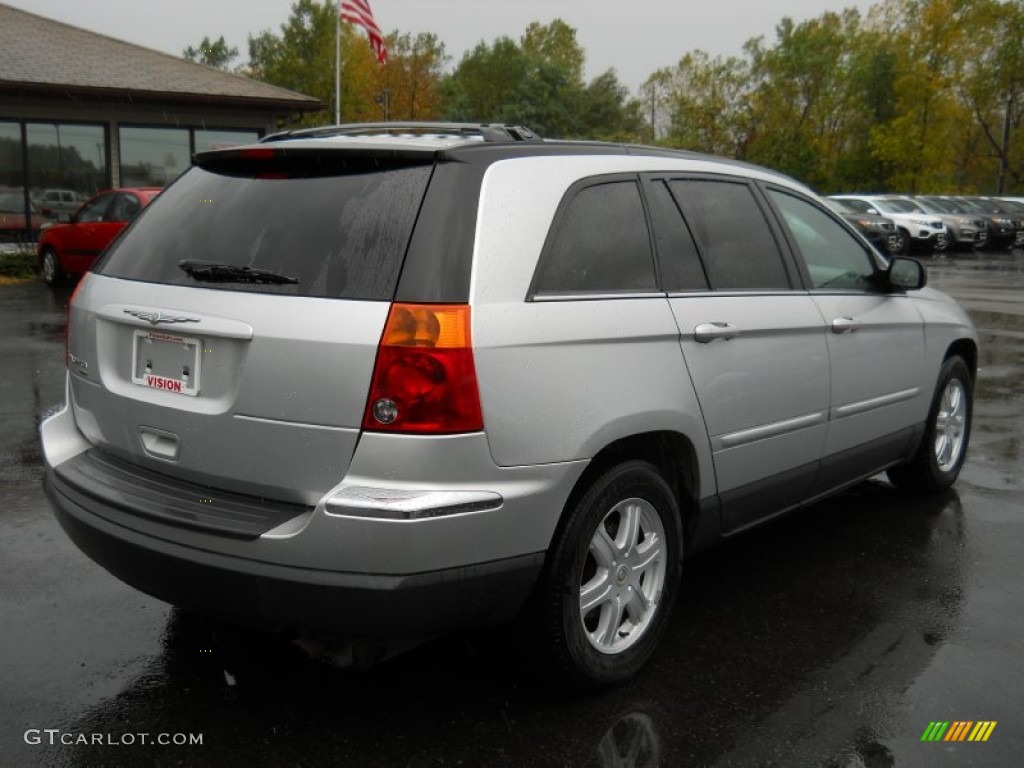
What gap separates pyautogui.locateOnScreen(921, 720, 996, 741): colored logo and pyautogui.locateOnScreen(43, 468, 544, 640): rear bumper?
130 centimetres

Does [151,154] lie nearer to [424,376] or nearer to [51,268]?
[51,268]

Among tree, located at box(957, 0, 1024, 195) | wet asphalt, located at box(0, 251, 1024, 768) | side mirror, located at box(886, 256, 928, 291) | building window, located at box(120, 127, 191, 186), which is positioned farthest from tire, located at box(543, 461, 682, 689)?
tree, located at box(957, 0, 1024, 195)

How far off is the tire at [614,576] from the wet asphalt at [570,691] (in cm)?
11

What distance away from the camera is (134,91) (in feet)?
68.3

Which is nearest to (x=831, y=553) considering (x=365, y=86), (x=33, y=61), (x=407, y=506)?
(x=407, y=506)

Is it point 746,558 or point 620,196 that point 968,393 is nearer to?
point 746,558

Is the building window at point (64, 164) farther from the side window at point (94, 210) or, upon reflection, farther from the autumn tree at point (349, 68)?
the autumn tree at point (349, 68)

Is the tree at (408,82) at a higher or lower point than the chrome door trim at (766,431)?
higher

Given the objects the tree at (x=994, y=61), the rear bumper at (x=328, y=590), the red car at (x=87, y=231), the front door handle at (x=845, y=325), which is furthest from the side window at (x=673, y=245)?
the tree at (x=994, y=61)

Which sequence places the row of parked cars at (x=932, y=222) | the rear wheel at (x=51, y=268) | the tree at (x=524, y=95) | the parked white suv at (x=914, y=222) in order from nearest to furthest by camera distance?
the rear wheel at (x=51, y=268)
the row of parked cars at (x=932, y=222)
the parked white suv at (x=914, y=222)
the tree at (x=524, y=95)

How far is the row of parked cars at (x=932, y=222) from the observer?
28719 mm

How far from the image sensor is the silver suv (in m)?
2.69

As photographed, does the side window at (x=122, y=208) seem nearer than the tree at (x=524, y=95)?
Yes

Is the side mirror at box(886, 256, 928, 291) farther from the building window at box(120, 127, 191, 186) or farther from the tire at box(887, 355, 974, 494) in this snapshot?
the building window at box(120, 127, 191, 186)
